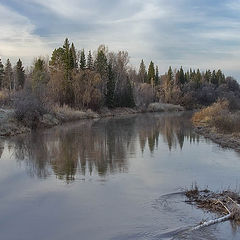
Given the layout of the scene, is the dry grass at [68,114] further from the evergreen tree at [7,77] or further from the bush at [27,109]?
the evergreen tree at [7,77]

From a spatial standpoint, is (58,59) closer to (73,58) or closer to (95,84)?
(73,58)

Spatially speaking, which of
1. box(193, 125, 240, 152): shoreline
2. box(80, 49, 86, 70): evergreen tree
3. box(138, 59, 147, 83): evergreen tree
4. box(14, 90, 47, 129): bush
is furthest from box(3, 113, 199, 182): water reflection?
box(138, 59, 147, 83): evergreen tree

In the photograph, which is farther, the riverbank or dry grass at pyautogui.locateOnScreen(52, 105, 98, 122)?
dry grass at pyautogui.locateOnScreen(52, 105, 98, 122)

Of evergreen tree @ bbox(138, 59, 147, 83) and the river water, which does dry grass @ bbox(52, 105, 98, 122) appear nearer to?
the river water

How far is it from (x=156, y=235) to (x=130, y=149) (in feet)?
44.1

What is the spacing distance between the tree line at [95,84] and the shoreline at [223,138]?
17.7 meters

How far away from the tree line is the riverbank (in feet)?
5.11

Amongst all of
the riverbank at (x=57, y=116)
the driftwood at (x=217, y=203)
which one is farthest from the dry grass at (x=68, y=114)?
the driftwood at (x=217, y=203)

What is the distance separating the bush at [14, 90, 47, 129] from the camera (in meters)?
33.0

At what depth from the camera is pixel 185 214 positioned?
33.1 ft

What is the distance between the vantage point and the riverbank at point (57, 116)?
98.1 ft

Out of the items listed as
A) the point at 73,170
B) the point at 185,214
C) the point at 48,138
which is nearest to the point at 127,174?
the point at 73,170

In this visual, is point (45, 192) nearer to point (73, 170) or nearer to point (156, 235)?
point (73, 170)

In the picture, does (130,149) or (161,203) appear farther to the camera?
(130,149)
